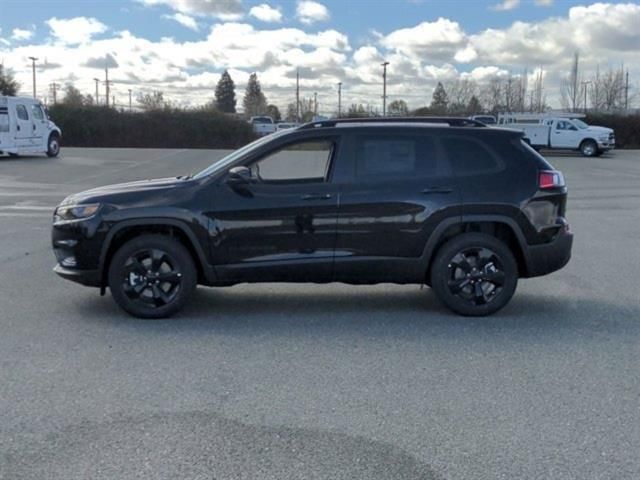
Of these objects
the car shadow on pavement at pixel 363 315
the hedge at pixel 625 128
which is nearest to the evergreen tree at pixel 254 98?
the hedge at pixel 625 128

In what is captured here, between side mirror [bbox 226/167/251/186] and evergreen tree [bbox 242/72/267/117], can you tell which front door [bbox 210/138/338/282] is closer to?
side mirror [bbox 226/167/251/186]

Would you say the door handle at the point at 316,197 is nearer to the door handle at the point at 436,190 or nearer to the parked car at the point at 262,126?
the door handle at the point at 436,190

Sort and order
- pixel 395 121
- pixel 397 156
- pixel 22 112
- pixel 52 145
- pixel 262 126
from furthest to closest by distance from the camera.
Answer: pixel 262 126
pixel 52 145
pixel 22 112
pixel 395 121
pixel 397 156

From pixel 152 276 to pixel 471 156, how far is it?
10.3 feet

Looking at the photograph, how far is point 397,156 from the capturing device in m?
6.18

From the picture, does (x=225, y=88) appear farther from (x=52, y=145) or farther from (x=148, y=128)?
(x=52, y=145)

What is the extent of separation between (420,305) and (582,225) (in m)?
6.63

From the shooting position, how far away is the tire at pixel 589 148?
116 ft

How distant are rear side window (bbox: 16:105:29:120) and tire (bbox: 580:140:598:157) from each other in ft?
89.7

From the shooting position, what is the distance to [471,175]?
6164 millimetres

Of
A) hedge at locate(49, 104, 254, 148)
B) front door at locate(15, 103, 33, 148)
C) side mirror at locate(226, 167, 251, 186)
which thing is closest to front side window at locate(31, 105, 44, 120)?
front door at locate(15, 103, 33, 148)

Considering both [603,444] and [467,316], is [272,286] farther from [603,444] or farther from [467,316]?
[603,444]

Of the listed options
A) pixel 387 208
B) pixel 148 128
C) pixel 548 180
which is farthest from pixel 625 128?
pixel 387 208

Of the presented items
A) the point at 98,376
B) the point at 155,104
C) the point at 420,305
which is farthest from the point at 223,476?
the point at 155,104
